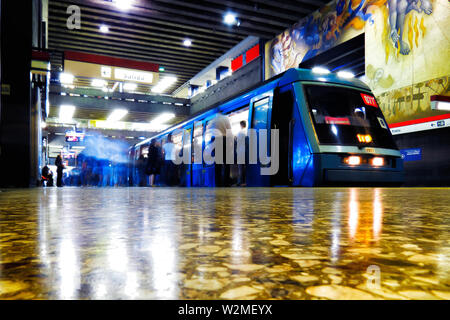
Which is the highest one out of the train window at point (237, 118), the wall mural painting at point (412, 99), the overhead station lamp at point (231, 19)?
the overhead station lamp at point (231, 19)

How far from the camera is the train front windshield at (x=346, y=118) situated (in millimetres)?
6043

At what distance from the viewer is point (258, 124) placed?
6.96m

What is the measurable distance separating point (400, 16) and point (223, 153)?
18.1 ft

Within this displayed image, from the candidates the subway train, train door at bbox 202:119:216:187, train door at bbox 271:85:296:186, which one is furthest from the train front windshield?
train door at bbox 202:119:216:187

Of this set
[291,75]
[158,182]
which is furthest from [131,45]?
[291,75]

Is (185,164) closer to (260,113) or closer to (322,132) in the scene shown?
(260,113)

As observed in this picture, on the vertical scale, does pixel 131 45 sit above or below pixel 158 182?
above

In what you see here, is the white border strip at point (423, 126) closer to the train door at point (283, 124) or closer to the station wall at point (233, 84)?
the train door at point (283, 124)

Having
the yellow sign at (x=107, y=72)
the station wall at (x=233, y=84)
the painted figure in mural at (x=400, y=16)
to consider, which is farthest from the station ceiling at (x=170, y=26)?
the painted figure in mural at (x=400, y=16)

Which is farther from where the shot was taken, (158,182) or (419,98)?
(158,182)

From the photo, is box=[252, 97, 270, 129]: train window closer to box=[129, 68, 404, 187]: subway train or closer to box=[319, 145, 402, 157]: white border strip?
box=[129, 68, 404, 187]: subway train
